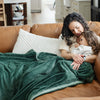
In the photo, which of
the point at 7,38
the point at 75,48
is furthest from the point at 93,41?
the point at 7,38

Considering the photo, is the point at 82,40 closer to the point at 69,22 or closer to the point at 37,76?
the point at 69,22

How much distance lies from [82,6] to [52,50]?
2.90m

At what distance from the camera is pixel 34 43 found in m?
2.54

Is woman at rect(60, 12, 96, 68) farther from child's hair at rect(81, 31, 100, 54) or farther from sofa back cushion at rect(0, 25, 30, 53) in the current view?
sofa back cushion at rect(0, 25, 30, 53)

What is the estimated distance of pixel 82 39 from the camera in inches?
88.4

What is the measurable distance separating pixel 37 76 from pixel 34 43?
2.31 ft

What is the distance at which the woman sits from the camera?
2.12m

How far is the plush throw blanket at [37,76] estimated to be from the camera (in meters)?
1.81

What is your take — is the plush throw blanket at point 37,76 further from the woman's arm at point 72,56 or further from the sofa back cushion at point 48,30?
the sofa back cushion at point 48,30

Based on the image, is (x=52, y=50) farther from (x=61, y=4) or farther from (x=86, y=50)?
(x=61, y=4)

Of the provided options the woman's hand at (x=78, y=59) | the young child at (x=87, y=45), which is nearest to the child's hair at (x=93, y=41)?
the young child at (x=87, y=45)

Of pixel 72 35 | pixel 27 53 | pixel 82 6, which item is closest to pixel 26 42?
pixel 27 53

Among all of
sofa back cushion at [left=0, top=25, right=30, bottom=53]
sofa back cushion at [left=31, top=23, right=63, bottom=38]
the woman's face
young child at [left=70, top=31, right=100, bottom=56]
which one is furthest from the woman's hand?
sofa back cushion at [left=0, top=25, right=30, bottom=53]

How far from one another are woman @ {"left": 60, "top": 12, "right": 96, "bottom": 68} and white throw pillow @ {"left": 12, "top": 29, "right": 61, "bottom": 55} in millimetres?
166
